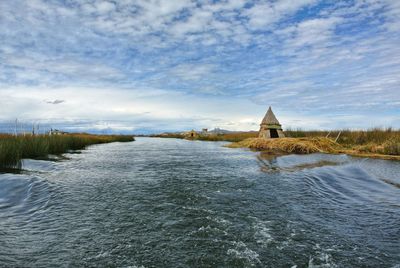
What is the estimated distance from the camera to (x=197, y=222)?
257 inches

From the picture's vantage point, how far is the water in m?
4.78

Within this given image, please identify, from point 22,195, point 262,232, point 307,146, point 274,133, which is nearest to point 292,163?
point 307,146

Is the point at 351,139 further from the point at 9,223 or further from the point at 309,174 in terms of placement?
the point at 9,223

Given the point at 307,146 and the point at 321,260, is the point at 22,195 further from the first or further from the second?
the point at 307,146

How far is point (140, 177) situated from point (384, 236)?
911 centimetres

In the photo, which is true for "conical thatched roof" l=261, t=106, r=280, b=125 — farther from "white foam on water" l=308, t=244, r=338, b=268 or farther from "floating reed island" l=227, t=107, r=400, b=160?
"white foam on water" l=308, t=244, r=338, b=268

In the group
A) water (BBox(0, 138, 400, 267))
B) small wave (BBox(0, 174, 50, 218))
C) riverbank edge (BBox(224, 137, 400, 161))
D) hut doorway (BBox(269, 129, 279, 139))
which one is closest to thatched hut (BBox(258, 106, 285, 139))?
hut doorway (BBox(269, 129, 279, 139))

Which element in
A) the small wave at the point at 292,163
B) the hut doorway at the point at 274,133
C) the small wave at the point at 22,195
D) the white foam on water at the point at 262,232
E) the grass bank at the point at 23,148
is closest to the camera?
the white foam on water at the point at 262,232

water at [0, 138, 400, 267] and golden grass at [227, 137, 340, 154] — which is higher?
golden grass at [227, 137, 340, 154]

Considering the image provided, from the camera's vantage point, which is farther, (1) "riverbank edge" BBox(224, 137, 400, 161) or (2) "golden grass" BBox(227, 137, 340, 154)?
(2) "golden grass" BBox(227, 137, 340, 154)

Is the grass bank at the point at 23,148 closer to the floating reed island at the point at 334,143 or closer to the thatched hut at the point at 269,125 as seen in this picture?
the floating reed island at the point at 334,143

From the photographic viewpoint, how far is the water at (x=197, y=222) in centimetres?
478

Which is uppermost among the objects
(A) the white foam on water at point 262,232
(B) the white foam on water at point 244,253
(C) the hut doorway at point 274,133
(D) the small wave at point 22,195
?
(C) the hut doorway at point 274,133

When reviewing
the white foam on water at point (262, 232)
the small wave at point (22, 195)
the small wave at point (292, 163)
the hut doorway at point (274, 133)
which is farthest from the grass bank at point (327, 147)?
the small wave at point (22, 195)
